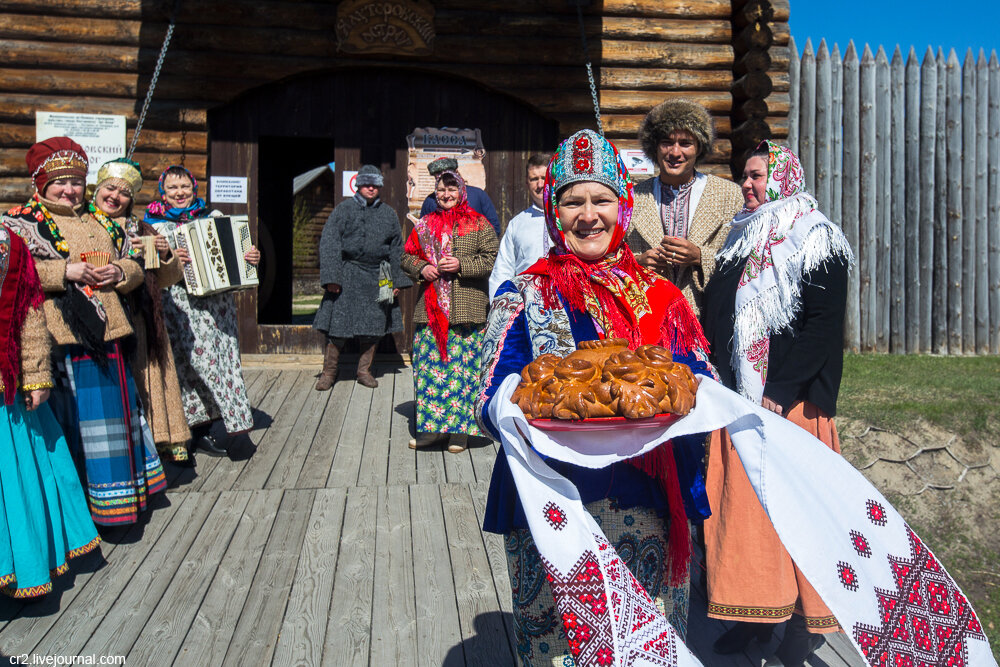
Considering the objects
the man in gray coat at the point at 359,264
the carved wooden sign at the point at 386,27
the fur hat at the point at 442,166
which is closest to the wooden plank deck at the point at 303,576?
the man in gray coat at the point at 359,264

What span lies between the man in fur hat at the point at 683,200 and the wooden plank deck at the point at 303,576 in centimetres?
148

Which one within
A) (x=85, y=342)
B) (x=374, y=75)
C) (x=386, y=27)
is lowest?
(x=85, y=342)

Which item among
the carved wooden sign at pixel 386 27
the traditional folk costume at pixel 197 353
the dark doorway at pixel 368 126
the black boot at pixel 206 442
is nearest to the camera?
the traditional folk costume at pixel 197 353

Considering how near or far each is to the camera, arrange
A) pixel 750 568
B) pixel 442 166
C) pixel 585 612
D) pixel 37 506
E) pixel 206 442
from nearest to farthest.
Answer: pixel 585 612, pixel 750 568, pixel 37 506, pixel 206 442, pixel 442 166

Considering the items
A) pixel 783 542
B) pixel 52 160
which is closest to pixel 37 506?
pixel 52 160

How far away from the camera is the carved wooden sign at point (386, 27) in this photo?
725cm

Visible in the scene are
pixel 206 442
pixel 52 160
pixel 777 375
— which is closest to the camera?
pixel 777 375

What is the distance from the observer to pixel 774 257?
2938 mm

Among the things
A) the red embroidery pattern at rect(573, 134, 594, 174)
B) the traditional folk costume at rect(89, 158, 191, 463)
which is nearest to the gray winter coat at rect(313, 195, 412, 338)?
the traditional folk costume at rect(89, 158, 191, 463)

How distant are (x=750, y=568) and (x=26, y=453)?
120 inches

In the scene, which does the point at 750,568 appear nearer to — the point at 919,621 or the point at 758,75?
the point at 919,621

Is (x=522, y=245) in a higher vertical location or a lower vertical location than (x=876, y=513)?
higher

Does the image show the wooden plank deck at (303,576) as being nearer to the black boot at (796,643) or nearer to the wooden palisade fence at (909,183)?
the black boot at (796,643)

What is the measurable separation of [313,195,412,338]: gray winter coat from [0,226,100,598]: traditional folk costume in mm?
3331
